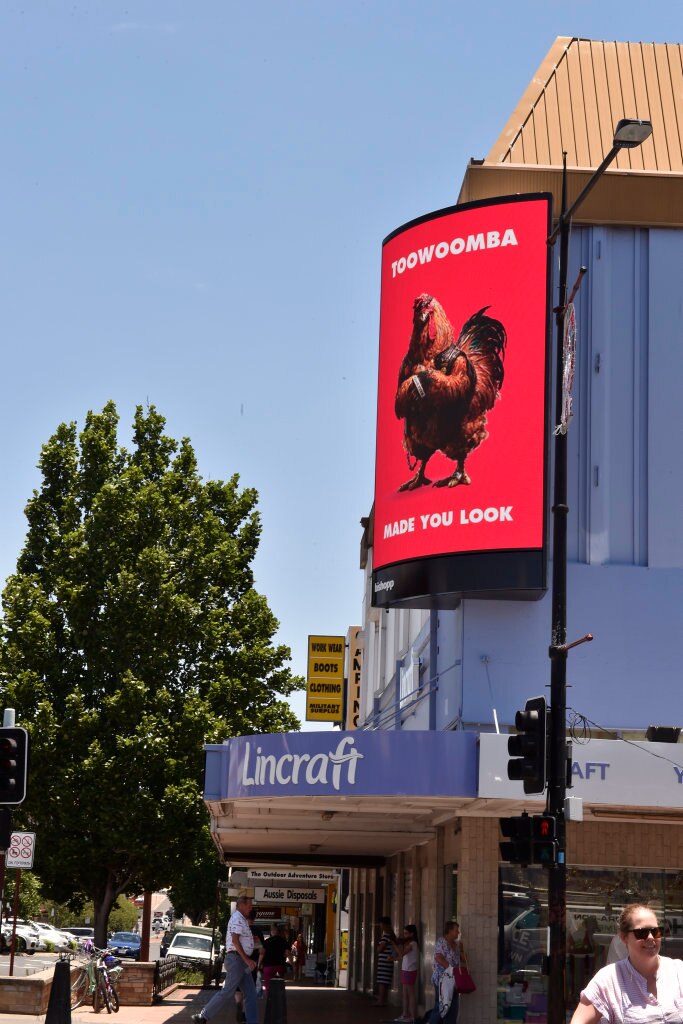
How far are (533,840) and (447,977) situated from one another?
4978 mm

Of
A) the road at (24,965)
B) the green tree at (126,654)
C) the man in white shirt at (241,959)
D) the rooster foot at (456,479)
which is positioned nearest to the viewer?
the man in white shirt at (241,959)

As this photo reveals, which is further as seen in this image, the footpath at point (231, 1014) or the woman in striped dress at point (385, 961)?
the woman in striped dress at point (385, 961)

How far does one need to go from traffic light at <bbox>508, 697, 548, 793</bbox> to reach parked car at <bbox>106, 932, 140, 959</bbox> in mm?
50862

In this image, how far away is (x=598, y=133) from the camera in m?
24.1

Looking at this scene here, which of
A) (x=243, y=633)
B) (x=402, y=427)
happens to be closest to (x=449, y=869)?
(x=402, y=427)

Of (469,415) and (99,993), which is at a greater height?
(469,415)

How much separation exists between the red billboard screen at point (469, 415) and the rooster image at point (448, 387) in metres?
0.02

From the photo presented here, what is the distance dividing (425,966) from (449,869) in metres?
2.42

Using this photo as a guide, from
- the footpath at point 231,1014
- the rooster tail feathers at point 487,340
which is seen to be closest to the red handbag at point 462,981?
the footpath at point 231,1014

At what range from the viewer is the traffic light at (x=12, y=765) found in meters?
15.2

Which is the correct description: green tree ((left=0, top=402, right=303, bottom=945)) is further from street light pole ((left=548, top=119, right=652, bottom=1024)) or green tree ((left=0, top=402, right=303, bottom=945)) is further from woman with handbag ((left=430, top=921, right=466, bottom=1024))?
street light pole ((left=548, top=119, right=652, bottom=1024))

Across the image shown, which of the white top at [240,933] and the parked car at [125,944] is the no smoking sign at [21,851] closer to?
the white top at [240,933]

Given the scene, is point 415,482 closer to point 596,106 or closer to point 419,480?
point 419,480

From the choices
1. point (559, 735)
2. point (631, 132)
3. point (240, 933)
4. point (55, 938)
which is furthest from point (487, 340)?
point (55, 938)
